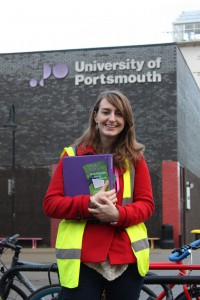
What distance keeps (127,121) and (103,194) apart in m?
0.53

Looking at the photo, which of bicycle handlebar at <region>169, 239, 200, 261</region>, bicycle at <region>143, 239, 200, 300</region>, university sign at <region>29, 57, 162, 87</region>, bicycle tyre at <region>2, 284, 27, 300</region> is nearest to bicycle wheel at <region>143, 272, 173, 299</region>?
bicycle at <region>143, 239, 200, 300</region>

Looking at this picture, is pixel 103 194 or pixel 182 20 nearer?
pixel 103 194

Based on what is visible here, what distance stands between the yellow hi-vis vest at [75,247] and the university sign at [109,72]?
24.2m

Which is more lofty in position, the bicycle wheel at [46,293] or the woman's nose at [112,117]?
the woman's nose at [112,117]

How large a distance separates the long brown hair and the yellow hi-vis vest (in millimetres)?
152

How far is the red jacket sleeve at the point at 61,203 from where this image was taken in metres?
3.14

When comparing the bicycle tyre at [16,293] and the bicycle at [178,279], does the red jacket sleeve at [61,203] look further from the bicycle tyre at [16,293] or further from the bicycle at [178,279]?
the bicycle tyre at [16,293]

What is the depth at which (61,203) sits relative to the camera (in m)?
3.19

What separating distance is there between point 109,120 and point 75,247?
0.72 metres

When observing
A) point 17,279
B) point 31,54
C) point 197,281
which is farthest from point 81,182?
point 31,54

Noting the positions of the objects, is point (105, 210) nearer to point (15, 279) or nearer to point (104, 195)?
point (104, 195)

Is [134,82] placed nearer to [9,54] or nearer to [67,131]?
[67,131]

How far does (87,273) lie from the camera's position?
3.17 meters

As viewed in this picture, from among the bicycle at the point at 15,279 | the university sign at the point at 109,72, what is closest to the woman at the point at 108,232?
the bicycle at the point at 15,279
